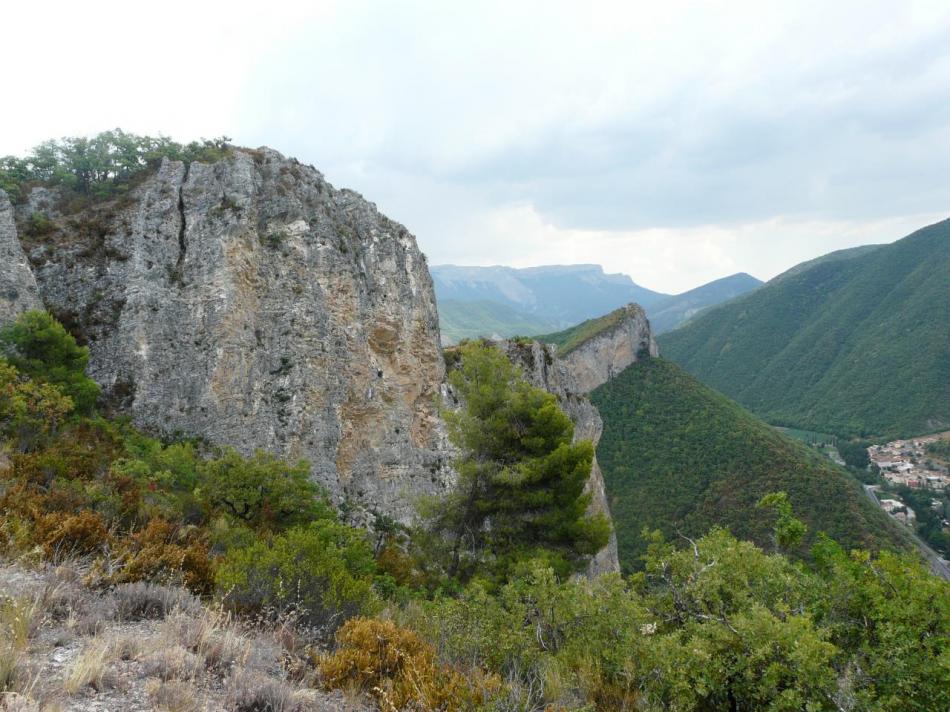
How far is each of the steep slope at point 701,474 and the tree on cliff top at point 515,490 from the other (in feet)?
91.7

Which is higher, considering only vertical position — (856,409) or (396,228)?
(396,228)

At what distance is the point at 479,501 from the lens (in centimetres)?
1220

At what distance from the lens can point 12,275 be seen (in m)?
14.3

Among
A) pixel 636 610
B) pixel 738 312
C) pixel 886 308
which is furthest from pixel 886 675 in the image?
pixel 738 312

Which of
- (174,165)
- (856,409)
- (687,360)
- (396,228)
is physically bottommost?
(856,409)

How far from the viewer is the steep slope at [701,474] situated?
40.6m

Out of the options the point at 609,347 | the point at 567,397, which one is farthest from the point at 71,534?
the point at 609,347

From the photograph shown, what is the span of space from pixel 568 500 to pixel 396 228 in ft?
48.6

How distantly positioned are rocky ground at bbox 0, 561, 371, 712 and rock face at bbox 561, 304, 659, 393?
2400 inches

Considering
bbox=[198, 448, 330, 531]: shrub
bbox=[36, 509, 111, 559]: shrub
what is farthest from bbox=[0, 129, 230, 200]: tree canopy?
bbox=[36, 509, 111, 559]: shrub

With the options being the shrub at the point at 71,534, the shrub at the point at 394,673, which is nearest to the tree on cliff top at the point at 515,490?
the shrub at the point at 394,673

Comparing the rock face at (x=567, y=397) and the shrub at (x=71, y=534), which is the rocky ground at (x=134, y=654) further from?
the rock face at (x=567, y=397)

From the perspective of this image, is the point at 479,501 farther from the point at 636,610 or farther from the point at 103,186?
the point at 103,186

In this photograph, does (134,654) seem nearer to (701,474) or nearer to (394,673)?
(394,673)
